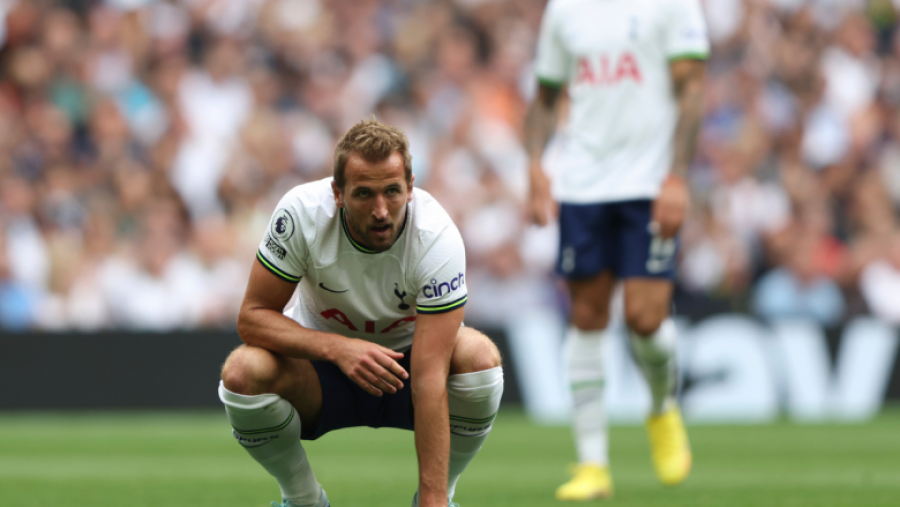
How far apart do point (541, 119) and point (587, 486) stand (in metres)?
2.01

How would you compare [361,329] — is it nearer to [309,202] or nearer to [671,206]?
[309,202]

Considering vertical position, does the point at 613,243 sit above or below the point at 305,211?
below

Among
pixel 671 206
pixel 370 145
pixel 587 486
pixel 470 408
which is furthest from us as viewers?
pixel 671 206

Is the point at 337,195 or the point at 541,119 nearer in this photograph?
the point at 337,195

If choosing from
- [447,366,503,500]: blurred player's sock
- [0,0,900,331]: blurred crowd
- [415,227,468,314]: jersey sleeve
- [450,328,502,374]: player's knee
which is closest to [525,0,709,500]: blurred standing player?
[447,366,503,500]: blurred player's sock

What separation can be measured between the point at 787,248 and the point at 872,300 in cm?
103

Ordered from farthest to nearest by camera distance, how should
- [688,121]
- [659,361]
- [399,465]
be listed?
[399,465], [659,361], [688,121]

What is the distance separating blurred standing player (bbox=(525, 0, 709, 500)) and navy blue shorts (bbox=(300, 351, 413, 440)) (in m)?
1.69

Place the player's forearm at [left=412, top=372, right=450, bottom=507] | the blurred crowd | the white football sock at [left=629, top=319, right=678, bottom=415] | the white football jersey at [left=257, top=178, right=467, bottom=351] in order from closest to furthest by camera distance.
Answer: the player's forearm at [left=412, top=372, right=450, bottom=507] → the white football jersey at [left=257, top=178, right=467, bottom=351] → the white football sock at [left=629, top=319, right=678, bottom=415] → the blurred crowd

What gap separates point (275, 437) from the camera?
4535 millimetres

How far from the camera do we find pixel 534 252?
1311cm

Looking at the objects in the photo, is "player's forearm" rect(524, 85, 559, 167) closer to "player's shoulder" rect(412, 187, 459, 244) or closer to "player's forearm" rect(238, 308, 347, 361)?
"player's shoulder" rect(412, 187, 459, 244)

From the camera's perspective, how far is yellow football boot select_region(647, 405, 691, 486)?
6.30 meters

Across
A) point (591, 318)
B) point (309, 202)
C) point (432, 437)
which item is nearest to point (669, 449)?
point (591, 318)
